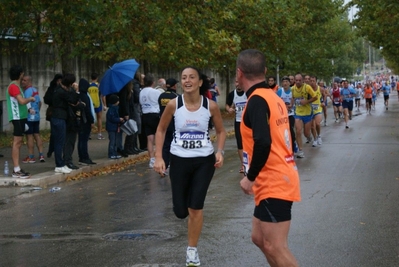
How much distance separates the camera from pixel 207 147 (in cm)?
774

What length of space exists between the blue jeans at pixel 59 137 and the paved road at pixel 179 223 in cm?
62

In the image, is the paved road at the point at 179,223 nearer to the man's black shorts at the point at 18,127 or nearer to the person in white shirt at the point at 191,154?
the person in white shirt at the point at 191,154

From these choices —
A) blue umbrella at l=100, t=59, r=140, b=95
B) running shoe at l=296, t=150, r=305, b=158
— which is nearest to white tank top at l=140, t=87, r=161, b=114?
blue umbrella at l=100, t=59, r=140, b=95

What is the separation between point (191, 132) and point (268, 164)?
2.31 meters

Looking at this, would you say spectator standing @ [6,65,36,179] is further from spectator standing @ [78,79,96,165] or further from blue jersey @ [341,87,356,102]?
blue jersey @ [341,87,356,102]

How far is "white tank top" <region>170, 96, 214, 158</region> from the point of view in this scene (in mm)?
7703

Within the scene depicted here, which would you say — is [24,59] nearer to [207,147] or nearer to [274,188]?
[207,147]

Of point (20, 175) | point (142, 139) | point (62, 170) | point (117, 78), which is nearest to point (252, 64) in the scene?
point (20, 175)

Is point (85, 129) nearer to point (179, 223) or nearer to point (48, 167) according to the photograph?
point (48, 167)

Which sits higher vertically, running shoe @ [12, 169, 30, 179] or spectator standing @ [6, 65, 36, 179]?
spectator standing @ [6, 65, 36, 179]

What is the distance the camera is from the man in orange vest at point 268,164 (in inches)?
216

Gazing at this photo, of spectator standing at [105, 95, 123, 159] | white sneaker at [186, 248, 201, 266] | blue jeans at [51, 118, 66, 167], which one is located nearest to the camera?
white sneaker at [186, 248, 201, 266]

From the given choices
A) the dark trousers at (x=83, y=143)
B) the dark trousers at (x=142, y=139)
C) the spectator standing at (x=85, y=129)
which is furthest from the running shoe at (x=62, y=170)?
the dark trousers at (x=142, y=139)

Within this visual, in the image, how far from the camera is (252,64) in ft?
18.6
